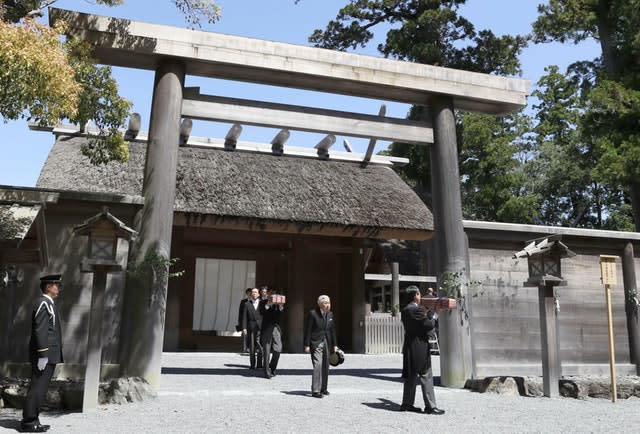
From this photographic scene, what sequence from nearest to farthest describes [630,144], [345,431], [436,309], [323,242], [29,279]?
[345,431]
[29,279]
[436,309]
[630,144]
[323,242]

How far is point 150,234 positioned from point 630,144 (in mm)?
12629

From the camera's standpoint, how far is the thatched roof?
14.2 m

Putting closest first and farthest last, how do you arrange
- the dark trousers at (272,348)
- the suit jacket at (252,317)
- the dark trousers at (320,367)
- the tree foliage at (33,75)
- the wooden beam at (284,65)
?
1. the tree foliage at (33,75)
2. the dark trousers at (320,367)
3. the wooden beam at (284,65)
4. the dark trousers at (272,348)
5. the suit jacket at (252,317)

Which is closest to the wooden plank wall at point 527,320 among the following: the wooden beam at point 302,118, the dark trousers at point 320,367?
the wooden beam at point 302,118

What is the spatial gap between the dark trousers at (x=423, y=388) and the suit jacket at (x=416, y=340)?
0.05 meters

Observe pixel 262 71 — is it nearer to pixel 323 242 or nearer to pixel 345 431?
pixel 345 431

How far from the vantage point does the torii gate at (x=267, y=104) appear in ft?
25.8

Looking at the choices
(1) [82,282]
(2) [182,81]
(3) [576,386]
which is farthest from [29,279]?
(3) [576,386]

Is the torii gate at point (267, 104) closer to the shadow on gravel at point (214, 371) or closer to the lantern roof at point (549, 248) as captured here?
the lantern roof at point (549, 248)

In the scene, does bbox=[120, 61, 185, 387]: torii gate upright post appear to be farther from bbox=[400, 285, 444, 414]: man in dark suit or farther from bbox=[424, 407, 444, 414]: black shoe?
bbox=[424, 407, 444, 414]: black shoe

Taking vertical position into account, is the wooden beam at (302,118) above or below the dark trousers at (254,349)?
above

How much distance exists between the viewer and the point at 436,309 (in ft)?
25.5

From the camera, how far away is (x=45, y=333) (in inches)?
218

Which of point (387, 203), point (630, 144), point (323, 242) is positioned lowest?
point (323, 242)
